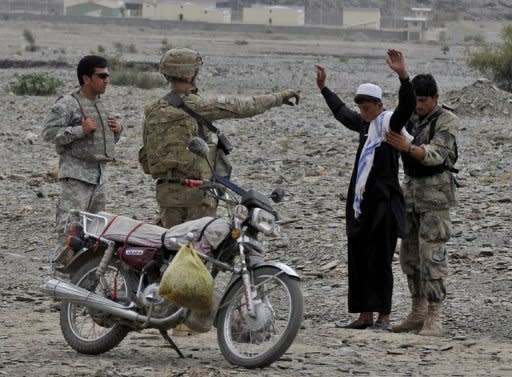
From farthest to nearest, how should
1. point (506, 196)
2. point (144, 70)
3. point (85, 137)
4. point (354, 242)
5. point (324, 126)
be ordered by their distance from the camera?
point (144, 70) → point (324, 126) → point (506, 196) → point (85, 137) → point (354, 242)

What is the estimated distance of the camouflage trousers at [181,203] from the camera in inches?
337

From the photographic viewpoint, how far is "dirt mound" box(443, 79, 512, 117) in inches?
1058

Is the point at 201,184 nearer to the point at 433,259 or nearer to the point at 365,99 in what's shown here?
the point at 365,99

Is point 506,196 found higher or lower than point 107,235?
lower

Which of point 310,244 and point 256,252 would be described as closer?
point 256,252

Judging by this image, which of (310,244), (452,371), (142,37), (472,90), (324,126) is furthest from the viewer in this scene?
(142,37)

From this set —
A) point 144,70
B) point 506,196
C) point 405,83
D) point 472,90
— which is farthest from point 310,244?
point 144,70

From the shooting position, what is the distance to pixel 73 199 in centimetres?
930

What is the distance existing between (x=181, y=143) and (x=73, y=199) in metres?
1.17

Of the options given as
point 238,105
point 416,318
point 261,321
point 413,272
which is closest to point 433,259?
point 413,272

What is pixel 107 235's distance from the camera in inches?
305

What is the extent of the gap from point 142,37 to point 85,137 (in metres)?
80.6

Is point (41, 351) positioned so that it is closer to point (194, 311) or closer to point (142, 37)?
point (194, 311)

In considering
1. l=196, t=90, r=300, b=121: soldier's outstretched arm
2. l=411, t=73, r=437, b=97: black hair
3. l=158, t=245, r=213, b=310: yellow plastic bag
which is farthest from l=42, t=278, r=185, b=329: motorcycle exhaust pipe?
l=411, t=73, r=437, b=97: black hair
